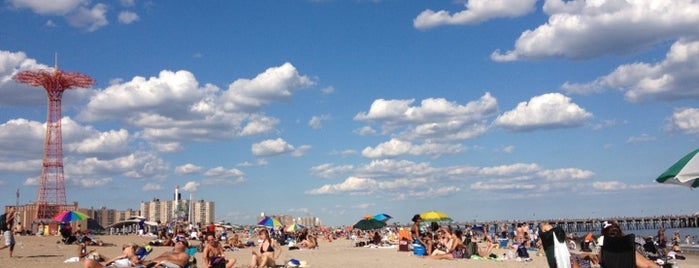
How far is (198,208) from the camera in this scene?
162500mm

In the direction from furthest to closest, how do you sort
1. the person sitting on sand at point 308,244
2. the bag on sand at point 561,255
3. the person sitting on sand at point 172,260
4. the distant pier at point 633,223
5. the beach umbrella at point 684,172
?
the distant pier at point 633,223 < the person sitting on sand at point 308,244 < the person sitting on sand at point 172,260 < the bag on sand at point 561,255 < the beach umbrella at point 684,172

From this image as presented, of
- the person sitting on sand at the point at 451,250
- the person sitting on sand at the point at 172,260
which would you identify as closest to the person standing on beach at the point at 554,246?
the person sitting on sand at the point at 172,260

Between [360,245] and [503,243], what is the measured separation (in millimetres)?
6271

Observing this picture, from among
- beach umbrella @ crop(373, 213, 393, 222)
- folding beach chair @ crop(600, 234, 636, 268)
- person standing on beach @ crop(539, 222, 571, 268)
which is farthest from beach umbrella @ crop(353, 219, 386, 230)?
folding beach chair @ crop(600, 234, 636, 268)

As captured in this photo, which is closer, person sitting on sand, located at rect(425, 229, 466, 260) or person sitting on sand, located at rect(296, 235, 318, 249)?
person sitting on sand, located at rect(425, 229, 466, 260)

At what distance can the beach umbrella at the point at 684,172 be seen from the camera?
6.29 m

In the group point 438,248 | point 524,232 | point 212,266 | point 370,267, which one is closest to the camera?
point 212,266

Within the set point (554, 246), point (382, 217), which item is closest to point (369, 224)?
point (382, 217)

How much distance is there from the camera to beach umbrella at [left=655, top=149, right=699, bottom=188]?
6293mm

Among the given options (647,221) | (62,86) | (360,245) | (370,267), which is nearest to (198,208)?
(647,221)

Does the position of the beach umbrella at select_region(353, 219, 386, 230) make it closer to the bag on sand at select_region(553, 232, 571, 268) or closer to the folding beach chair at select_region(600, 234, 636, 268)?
the bag on sand at select_region(553, 232, 571, 268)

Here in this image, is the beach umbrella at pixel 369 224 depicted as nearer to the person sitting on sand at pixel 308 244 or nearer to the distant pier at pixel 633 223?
the person sitting on sand at pixel 308 244

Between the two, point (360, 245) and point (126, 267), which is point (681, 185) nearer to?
point (126, 267)

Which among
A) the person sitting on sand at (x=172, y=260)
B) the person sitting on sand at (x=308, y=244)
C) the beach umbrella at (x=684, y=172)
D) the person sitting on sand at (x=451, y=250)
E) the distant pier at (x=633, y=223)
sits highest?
the beach umbrella at (x=684, y=172)
